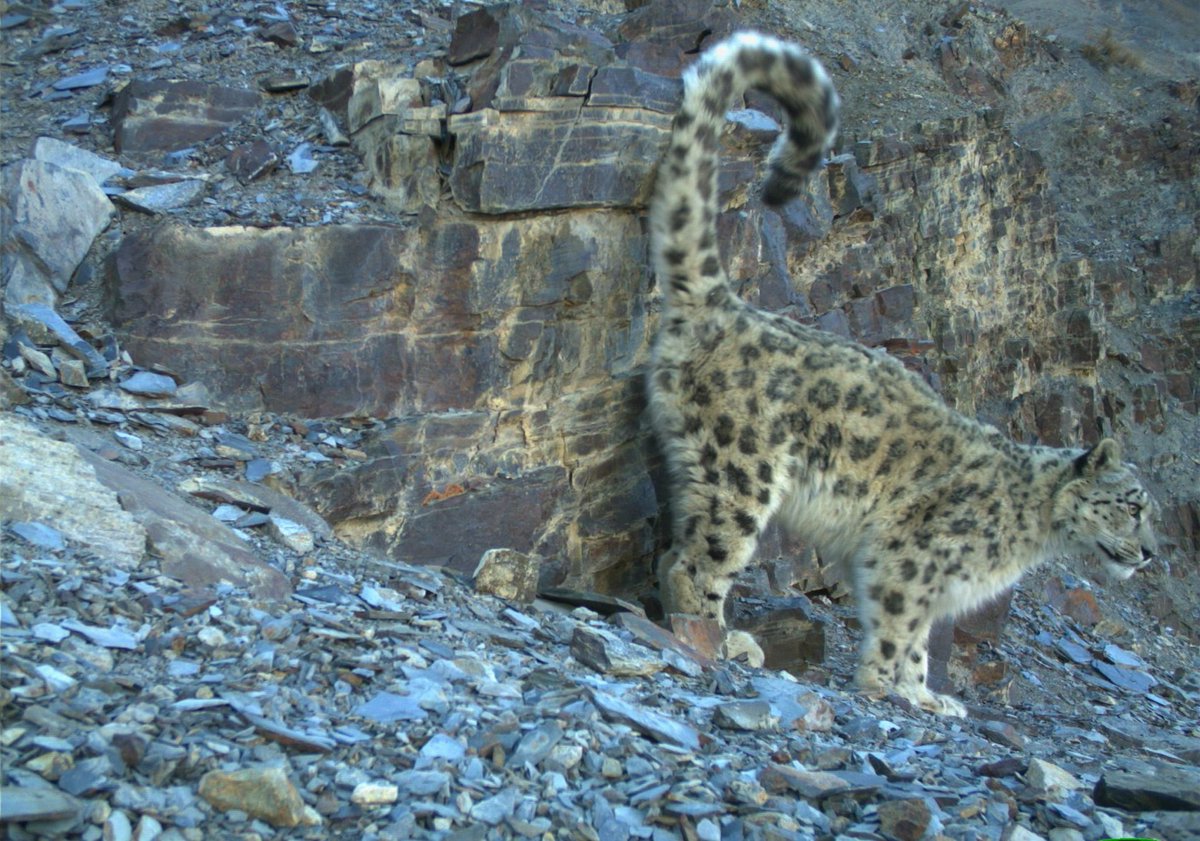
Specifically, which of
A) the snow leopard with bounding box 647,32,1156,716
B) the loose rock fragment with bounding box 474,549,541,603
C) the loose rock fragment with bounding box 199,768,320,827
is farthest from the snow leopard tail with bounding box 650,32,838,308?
the loose rock fragment with bounding box 199,768,320,827

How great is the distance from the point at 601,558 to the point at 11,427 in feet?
13.2

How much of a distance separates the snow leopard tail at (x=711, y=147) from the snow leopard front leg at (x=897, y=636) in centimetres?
211

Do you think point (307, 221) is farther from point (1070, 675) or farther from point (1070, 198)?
point (1070, 198)

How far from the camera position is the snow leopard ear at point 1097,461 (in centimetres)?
850

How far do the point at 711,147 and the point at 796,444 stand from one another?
1947mm

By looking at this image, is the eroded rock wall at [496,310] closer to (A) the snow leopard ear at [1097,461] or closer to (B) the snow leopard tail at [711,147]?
(B) the snow leopard tail at [711,147]

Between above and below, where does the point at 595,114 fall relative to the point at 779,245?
above

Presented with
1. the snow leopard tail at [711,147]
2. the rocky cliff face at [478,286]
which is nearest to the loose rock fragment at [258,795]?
the rocky cliff face at [478,286]

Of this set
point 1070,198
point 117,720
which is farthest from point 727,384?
point 1070,198

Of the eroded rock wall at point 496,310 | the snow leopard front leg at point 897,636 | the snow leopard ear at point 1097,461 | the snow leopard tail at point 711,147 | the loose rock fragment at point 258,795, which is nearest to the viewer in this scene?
the loose rock fragment at point 258,795

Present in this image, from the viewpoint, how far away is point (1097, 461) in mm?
8531

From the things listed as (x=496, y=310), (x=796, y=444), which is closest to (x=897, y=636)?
(x=796, y=444)

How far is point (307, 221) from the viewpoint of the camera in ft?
24.0

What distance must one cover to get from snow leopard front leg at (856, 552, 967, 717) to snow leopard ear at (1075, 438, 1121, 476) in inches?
61.1
